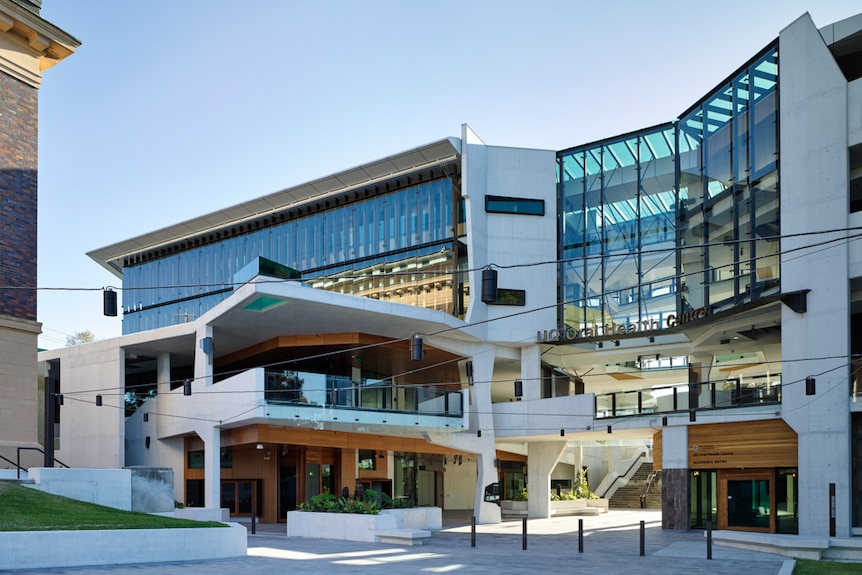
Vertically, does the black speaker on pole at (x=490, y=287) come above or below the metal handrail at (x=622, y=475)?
above

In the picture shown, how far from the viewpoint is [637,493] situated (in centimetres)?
5059

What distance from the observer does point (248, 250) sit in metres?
46.8

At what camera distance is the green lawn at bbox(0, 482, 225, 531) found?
1864cm

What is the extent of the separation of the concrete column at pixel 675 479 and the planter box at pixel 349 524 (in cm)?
982

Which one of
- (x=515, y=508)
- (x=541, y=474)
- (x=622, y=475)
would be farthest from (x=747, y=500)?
(x=622, y=475)

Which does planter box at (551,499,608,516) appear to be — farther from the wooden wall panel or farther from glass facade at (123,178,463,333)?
glass facade at (123,178,463,333)

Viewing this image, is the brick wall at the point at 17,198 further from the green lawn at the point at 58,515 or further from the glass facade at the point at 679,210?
the glass facade at the point at 679,210

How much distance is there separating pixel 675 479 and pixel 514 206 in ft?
47.5

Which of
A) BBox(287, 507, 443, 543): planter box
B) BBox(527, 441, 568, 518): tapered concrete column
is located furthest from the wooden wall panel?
BBox(287, 507, 443, 543): planter box

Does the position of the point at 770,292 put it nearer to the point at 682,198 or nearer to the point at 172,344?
the point at 682,198

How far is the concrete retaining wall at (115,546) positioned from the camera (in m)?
17.2

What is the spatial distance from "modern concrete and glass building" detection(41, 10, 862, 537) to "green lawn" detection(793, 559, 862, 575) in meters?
6.49

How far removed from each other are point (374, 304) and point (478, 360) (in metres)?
7.36

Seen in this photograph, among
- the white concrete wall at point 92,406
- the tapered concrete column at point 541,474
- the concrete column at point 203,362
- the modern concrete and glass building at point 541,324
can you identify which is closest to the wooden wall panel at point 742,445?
the modern concrete and glass building at point 541,324
